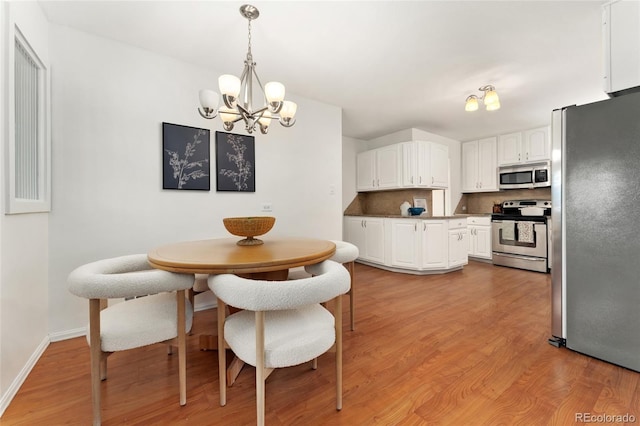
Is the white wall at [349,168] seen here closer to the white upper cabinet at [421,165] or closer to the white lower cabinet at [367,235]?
the white lower cabinet at [367,235]

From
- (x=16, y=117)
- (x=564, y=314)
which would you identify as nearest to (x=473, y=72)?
(x=564, y=314)

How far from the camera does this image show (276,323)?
125 centimetres

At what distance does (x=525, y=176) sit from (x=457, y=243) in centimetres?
174

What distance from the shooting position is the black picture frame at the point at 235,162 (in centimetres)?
260

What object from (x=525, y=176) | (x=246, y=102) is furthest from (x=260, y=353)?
(x=525, y=176)

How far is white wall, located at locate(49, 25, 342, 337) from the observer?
197 cm

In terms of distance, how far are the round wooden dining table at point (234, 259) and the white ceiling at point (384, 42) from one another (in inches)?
62.6

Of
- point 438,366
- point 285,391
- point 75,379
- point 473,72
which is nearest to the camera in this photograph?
point 285,391

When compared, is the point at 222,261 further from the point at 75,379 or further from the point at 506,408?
the point at 506,408

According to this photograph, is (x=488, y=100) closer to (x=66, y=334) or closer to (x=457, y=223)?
(x=457, y=223)

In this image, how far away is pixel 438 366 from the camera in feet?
5.38

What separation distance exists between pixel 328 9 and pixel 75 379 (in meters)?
2.75

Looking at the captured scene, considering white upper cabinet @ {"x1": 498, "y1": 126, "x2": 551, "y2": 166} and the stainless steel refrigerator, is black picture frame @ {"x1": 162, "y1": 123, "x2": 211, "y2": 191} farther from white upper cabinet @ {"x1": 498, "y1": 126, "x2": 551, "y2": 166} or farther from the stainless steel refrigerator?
white upper cabinet @ {"x1": 498, "y1": 126, "x2": 551, "y2": 166}

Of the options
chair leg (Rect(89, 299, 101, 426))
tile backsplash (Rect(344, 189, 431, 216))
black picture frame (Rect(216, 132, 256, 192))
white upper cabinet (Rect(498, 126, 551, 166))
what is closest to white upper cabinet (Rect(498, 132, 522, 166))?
white upper cabinet (Rect(498, 126, 551, 166))
